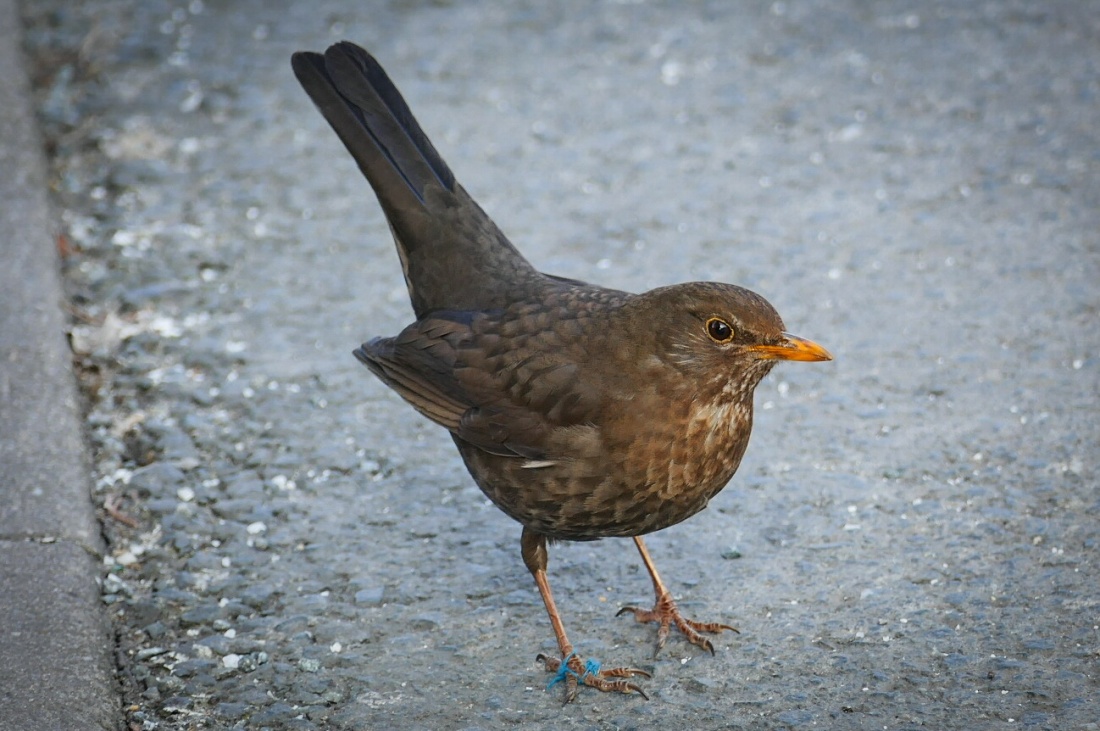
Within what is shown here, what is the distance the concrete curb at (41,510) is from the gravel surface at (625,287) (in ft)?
0.49

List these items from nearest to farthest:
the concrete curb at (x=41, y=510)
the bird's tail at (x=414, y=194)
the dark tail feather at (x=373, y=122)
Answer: the concrete curb at (x=41, y=510), the bird's tail at (x=414, y=194), the dark tail feather at (x=373, y=122)

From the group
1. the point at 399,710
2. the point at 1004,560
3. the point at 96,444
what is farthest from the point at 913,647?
the point at 96,444

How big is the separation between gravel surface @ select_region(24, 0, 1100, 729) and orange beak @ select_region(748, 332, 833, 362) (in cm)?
90

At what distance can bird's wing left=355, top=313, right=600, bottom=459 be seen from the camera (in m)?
3.85

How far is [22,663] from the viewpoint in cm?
367

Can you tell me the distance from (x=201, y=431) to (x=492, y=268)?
1455 millimetres

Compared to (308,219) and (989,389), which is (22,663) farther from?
(989,389)

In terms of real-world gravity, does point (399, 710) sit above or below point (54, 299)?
below

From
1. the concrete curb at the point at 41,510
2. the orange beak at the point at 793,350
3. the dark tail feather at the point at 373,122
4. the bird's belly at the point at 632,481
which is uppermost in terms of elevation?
the dark tail feather at the point at 373,122

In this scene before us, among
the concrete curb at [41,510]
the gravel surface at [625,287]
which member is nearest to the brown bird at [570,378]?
the gravel surface at [625,287]

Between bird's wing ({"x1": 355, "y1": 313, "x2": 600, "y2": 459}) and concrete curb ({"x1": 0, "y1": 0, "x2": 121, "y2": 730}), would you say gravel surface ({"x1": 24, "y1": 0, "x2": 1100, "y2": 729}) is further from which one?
bird's wing ({"x1": 355, "y1": 313, "x2": 600, "y2": 459})

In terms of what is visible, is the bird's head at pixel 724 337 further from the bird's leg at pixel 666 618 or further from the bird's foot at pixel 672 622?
the bird's foot at pixel 672 622

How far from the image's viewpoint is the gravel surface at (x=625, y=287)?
152 inches

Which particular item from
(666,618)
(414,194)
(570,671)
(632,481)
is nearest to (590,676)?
(570,671)
